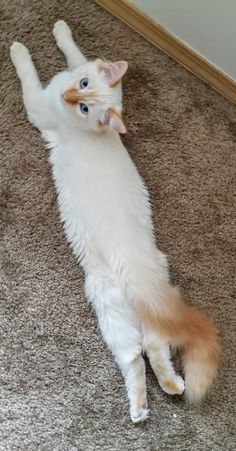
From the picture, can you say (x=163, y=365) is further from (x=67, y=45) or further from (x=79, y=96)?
(x=67, y=45)

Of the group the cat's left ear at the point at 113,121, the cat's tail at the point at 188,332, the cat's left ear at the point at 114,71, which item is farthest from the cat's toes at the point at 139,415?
the cat's left ear at the point at 114,71

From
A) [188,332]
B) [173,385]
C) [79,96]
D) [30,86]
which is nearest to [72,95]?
[79,96]

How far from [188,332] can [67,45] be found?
876 mm

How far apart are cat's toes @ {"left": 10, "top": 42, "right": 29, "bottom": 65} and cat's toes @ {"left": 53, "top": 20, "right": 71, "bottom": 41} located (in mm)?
106

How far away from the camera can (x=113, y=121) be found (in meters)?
1.41

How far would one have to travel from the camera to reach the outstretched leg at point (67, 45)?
5.57 feet

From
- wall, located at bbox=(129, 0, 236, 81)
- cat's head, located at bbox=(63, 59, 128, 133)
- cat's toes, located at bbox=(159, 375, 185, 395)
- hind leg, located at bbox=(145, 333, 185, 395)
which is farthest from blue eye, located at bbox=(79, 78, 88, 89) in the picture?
cat's toes, located at bbox=(159, 375, 185, 395)

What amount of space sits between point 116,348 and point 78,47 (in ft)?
2.89

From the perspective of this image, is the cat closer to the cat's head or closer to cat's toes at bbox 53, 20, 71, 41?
the cat's head

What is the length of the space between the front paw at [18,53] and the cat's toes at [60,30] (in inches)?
4.2

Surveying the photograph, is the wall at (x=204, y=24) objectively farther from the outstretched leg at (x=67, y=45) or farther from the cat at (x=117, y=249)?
the cat at (x=117, y=249)

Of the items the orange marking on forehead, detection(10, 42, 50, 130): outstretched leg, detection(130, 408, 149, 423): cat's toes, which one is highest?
the orange marking on forehead

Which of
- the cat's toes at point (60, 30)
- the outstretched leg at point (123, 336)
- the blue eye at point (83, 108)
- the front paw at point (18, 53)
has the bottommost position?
the outstretched leg at point (123, 336)

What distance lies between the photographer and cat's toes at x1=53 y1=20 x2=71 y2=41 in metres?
1.72
